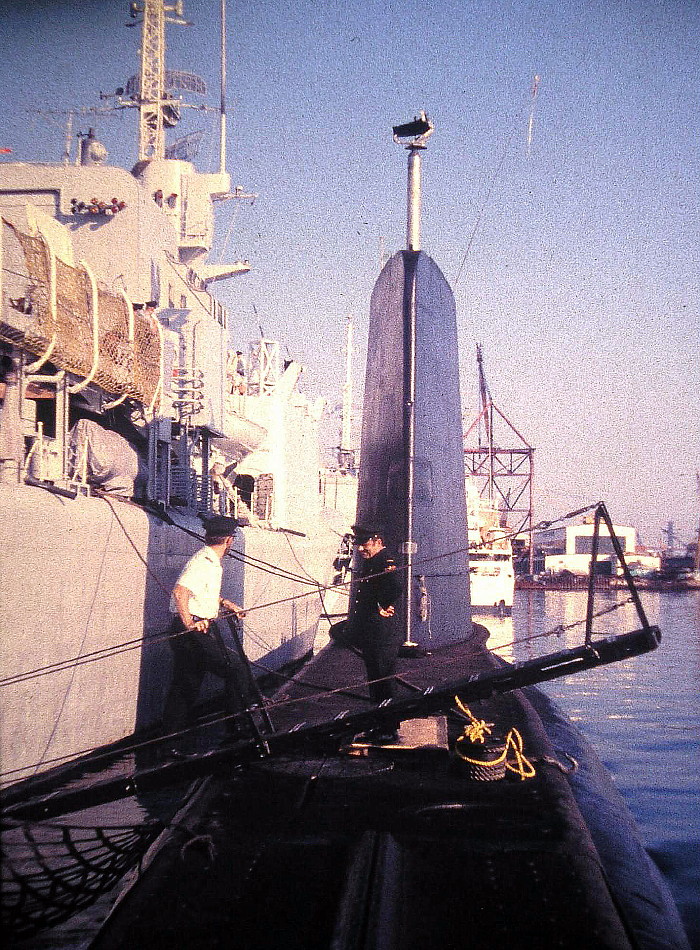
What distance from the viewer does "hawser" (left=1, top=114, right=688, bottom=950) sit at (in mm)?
3785

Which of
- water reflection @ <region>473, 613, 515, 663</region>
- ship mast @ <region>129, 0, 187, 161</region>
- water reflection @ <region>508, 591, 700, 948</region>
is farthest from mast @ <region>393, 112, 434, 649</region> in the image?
water reflection @ <region>473, 613, 515, 663</region>

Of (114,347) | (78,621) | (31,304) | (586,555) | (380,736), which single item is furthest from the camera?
(586,555)

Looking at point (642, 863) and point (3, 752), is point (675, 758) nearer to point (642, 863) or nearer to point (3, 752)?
point (642, 863)

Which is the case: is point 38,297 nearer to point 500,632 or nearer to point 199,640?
point 199,640

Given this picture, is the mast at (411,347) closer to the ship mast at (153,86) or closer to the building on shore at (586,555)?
the ship mast at (153,86)

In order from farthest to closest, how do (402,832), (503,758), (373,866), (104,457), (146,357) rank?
(104,457), (146,357), (503,758), (402,832), (373,866)

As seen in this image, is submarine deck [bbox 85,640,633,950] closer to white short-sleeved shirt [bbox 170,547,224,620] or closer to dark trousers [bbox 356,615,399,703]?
dark trousers [bbox 356,615,399,703]

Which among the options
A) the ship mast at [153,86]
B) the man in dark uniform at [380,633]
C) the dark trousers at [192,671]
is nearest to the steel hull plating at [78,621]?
the dark trousers at [192,671]

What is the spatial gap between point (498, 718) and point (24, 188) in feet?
41.2

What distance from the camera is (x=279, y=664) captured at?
73.6ft

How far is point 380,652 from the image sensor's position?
24.8ft

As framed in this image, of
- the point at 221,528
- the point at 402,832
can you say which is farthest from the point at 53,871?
the point at 221,528

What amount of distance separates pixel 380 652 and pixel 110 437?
24.7 ft

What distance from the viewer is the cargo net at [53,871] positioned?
4922mm
